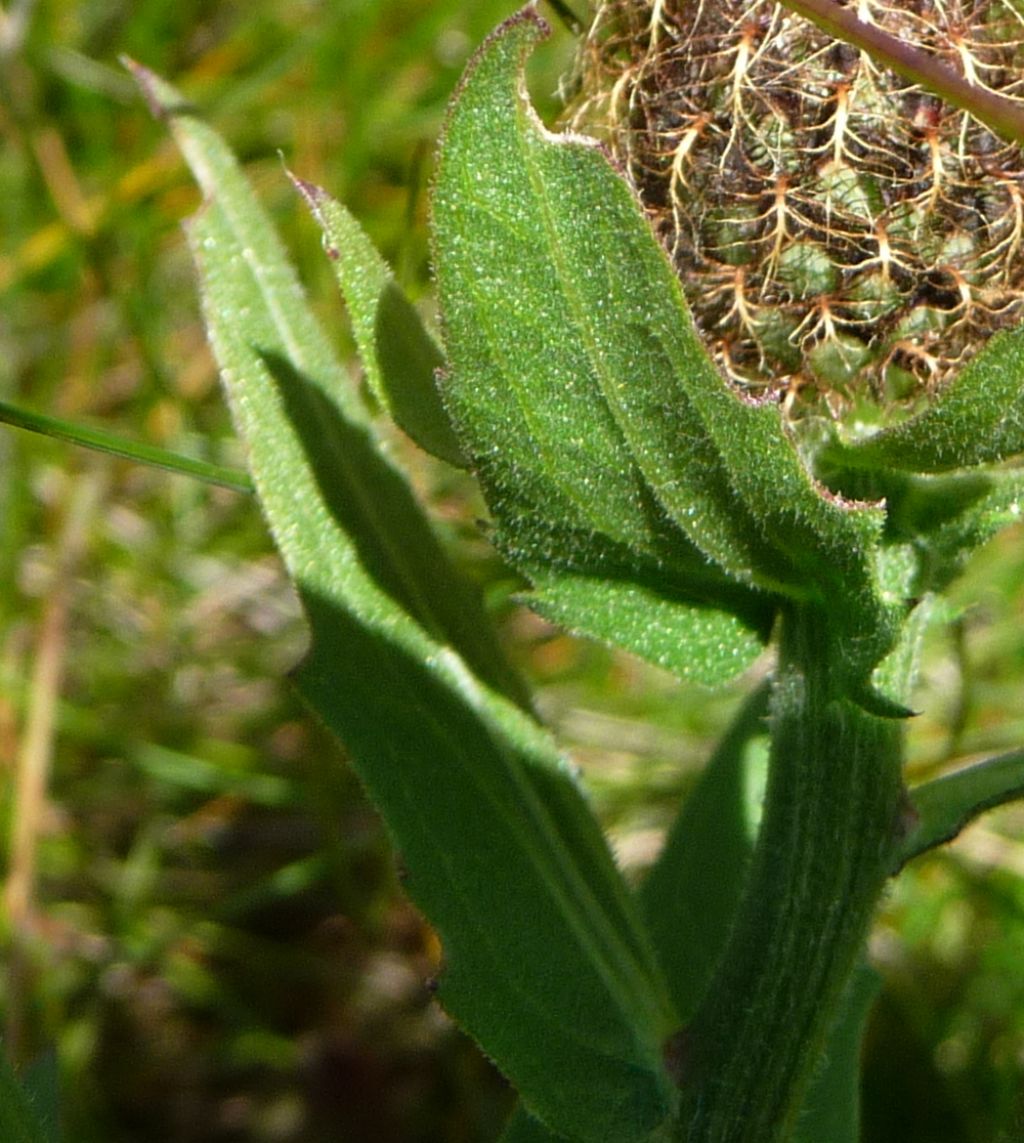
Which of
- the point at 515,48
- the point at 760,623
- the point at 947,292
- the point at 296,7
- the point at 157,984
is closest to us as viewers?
the point at 515,48

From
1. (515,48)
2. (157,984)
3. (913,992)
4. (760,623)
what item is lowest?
(157,984)

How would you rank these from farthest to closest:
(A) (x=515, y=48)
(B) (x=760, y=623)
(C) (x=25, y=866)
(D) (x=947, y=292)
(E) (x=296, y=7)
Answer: (E) (x=296, y=7) → (C) (x=25, y=866) → (B) (x=760, y=623) → (D) (x=947, y=292) → (A) (x=515, y=48)

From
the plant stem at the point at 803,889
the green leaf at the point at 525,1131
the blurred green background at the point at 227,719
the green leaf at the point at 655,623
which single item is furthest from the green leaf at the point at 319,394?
the blurred green background at the point at 227,719

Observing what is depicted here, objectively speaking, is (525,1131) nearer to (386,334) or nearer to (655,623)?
(655,623)

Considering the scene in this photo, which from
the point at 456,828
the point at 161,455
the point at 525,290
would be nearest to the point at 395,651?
the point at 456,828

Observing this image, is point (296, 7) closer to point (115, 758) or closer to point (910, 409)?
point (115, 758)

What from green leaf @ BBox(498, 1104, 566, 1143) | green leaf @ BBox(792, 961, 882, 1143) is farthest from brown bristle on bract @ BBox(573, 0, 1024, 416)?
green leaf @ BBox(498, 1104, 566, 1143)

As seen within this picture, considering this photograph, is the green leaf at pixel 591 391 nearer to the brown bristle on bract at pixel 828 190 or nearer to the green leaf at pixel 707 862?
the brown bristle on bract at pixel 828 190
